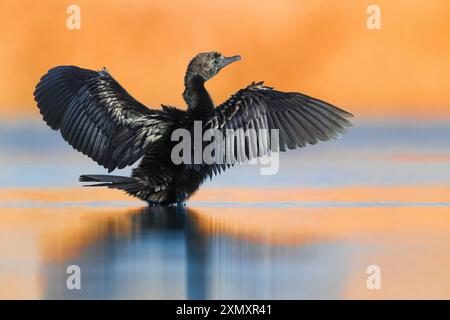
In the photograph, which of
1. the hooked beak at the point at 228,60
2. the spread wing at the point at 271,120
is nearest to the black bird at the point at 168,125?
the spread wing at the point at 271,120

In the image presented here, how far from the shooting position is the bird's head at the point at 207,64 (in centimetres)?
920

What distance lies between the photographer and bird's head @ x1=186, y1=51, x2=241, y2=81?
9.20 meters

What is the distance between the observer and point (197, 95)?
8.90m

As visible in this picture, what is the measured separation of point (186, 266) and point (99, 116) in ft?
11.4

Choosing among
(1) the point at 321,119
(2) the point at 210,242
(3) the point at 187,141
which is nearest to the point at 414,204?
(1) the point at 321,119

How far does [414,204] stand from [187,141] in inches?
87.7

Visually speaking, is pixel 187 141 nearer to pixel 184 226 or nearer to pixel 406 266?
pixel 184 226

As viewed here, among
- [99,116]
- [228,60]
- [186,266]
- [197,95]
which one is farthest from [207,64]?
[186,266]

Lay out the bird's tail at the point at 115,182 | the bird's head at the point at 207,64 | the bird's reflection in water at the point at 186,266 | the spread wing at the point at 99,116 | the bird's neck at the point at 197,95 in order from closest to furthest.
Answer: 1. the bird's reflection in water at the point at 186,266
2. the bird's tail at the point at 115,182
3. the spread wing at the point at 99,116
4. the bird's neck at the point at 197,95
5. the bird's head at the point at 207,64

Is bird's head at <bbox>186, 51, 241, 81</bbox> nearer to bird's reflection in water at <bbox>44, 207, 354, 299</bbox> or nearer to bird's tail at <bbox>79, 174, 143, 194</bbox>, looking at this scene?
bird's tail at <bbox>79, 174, 143, 194</bbox>

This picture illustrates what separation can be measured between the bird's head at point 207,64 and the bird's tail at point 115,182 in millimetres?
1633

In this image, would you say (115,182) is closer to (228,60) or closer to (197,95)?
(197,95)

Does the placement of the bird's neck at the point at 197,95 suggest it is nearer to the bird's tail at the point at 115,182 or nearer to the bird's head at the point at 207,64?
the bird's head at the point at 207,64

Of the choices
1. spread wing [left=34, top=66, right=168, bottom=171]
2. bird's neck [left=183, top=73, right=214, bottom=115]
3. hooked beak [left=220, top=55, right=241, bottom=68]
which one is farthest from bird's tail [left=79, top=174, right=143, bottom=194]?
hooked beak [left=220, top=55, right=241, bottom=68]
